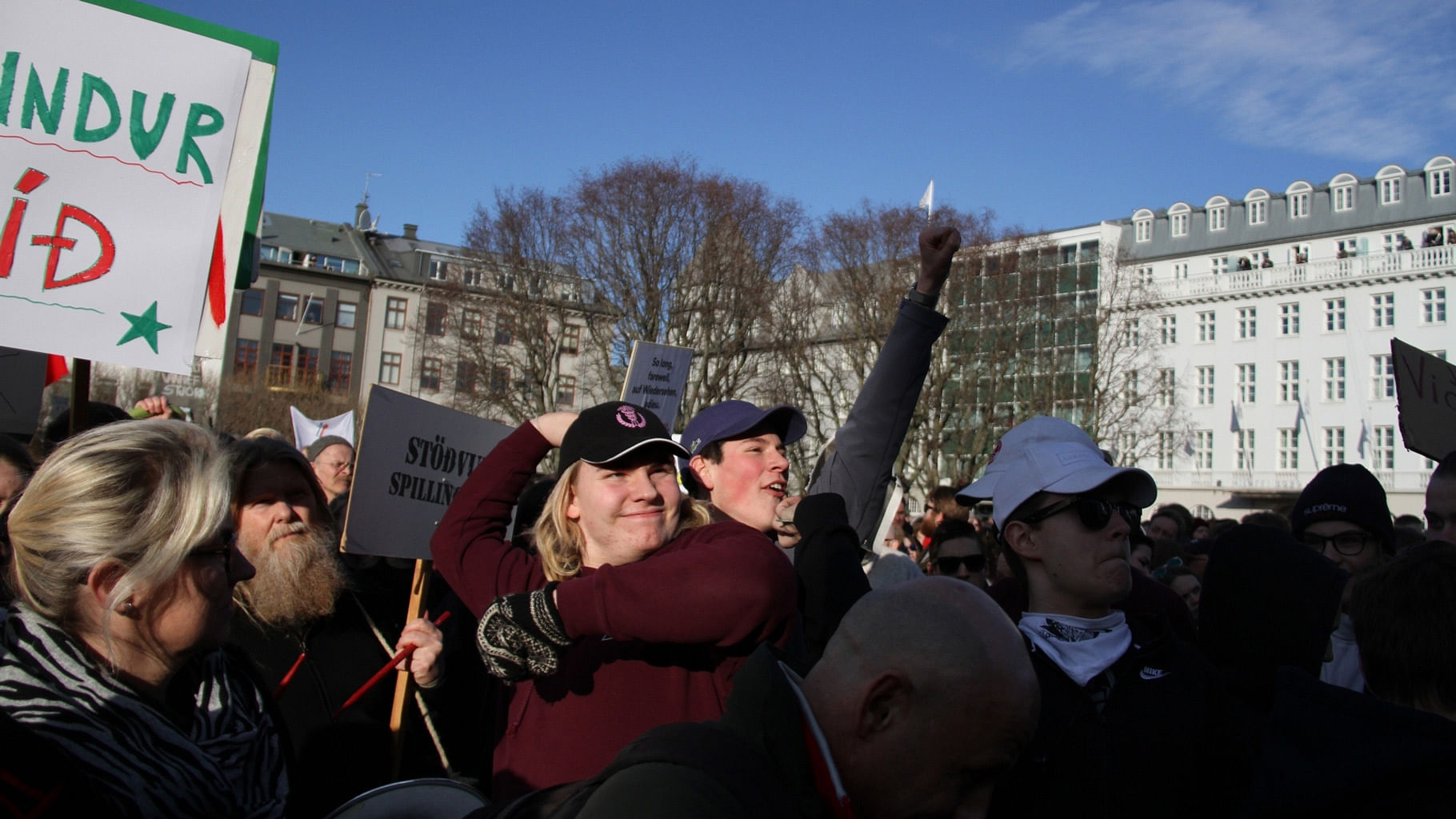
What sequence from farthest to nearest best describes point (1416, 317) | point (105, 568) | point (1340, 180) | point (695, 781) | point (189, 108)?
point (1340, 180) → point (1416, 317) → point (189, 108) → point (105, 568) → point (695, 781)

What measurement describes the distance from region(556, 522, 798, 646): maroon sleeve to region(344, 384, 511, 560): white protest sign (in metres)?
1.63

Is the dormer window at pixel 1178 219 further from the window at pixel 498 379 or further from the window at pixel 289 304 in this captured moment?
the window at pixel 289 304

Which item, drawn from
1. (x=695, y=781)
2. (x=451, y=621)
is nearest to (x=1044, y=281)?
(x=451, y=621)

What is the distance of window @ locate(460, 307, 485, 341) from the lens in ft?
116

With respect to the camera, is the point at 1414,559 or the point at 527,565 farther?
the point at 527,565

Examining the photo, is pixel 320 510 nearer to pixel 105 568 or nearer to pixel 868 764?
pixel 105 568

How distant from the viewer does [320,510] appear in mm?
3422

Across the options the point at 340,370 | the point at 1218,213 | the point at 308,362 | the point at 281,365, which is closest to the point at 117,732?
the point at 281,365

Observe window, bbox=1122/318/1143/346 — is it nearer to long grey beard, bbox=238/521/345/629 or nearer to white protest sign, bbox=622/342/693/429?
white protest sign, bbox=622/342/693/429

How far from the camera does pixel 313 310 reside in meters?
59.9

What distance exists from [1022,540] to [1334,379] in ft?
181

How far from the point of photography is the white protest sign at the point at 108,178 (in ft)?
11.0

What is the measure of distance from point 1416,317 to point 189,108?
56.1 metres

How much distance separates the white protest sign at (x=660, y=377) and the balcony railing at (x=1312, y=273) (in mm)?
47924
